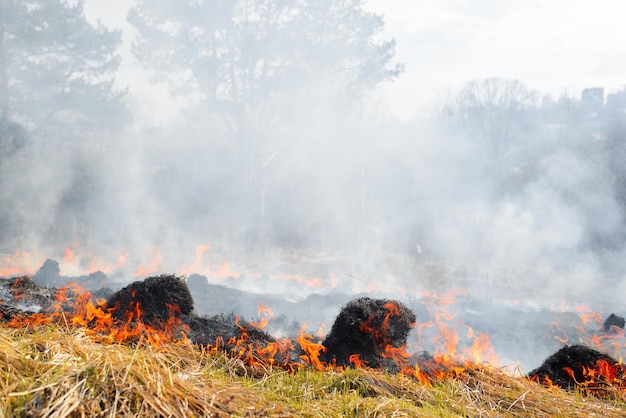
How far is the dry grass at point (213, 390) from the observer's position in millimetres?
2000

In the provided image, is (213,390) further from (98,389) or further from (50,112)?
(50,112)

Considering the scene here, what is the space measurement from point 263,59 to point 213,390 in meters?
16.9

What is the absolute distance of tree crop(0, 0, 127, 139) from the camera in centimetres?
1772

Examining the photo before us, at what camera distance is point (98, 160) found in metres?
19.2

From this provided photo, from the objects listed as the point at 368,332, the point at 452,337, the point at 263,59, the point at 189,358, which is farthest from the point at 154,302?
the point at 263,59

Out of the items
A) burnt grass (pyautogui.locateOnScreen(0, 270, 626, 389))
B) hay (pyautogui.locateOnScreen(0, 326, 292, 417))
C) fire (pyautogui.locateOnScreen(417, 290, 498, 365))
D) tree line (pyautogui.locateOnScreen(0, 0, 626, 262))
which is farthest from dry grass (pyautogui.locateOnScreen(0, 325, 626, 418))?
tree line (pyautogui.locateOnScreen(0, 0, 626, 262))

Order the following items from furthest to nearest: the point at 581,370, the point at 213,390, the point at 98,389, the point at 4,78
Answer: the point at 4,78 < the point at 581,370 < the point at 213,390 < the point at 98,389

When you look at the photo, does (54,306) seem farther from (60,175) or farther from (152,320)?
(60,175)

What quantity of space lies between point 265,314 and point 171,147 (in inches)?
595

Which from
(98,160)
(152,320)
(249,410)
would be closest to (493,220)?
(98,160)

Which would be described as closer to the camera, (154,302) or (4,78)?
(154,302)

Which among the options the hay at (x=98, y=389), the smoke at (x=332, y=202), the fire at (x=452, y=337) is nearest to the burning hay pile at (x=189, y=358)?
the hay at (x=98, y=389)

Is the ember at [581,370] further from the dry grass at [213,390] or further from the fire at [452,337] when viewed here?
the fire at [452,337]

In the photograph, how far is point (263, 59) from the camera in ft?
59.3
